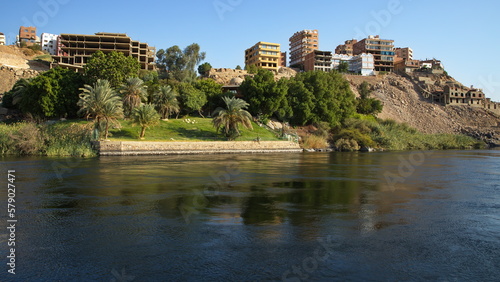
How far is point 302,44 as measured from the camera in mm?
143125

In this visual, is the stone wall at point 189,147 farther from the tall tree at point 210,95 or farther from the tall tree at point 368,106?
the tall tree at point 368,106

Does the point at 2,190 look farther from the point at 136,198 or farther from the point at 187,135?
the point at 187,135

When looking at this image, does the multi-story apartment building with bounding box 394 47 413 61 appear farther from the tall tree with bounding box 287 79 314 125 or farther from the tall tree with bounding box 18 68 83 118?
the tall tree with bounding box 18 68 83 118

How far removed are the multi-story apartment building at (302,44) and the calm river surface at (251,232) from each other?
127883mm

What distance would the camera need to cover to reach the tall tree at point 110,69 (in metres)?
55.1

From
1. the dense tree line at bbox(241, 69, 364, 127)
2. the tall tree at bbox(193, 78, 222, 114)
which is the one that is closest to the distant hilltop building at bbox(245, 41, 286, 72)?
the dense tree line at bbox(241, 69, 364, 127)

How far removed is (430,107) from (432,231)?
10756cm

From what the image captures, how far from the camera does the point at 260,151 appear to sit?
165 ft

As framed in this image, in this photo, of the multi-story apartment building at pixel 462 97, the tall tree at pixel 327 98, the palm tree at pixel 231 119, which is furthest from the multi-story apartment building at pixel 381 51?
the palm tree at pixel 231 119

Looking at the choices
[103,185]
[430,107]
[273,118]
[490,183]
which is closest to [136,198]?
[103,185]

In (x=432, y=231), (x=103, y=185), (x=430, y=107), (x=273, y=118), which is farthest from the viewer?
(x=430, y=107)

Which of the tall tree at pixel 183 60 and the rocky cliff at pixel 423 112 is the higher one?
the tall tree at pixel 183 60

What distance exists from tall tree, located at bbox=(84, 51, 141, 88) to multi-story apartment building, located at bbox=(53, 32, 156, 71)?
1375 inches

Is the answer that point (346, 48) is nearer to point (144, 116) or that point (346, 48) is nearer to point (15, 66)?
point (15, 66)
